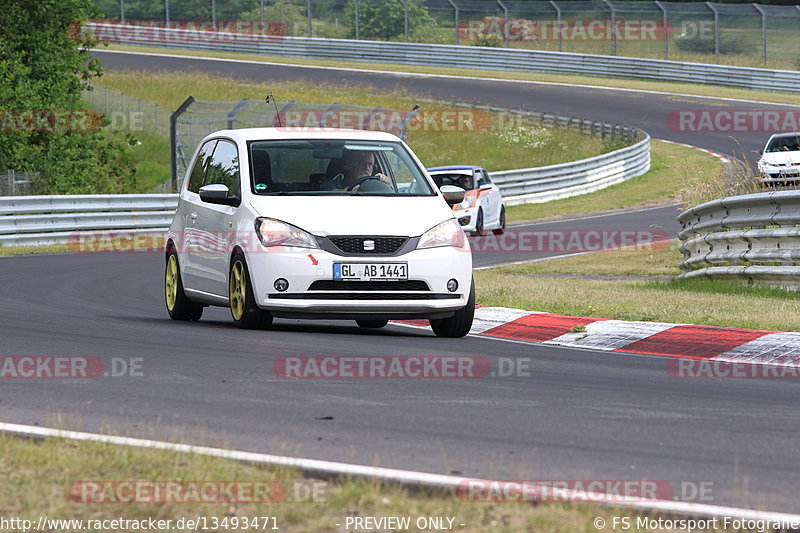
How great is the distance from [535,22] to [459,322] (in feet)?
164

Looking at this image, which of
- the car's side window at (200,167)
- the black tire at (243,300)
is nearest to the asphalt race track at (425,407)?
the black tire at (243,300)

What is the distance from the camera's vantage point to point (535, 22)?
59125mm

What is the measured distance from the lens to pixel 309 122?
103ft

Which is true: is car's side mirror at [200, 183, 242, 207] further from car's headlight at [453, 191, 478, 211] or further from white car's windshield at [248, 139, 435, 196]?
car's headlight at [453, 191, 478, 211]

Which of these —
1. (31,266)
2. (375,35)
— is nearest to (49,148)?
(31,266)

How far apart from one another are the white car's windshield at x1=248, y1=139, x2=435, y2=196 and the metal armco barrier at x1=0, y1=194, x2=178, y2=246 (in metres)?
14.8

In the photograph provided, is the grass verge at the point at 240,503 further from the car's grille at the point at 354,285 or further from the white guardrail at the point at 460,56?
the white guardrail at the point at 460,56

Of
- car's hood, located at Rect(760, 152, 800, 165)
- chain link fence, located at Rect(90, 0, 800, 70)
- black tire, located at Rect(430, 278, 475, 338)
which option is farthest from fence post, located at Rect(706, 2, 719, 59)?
black tire, located at Rect(430, 278, 475, 338)

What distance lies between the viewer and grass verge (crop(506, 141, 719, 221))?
3341 cm

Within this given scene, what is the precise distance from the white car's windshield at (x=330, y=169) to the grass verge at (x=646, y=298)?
1.86 metres

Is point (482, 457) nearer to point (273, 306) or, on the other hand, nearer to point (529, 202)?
point (273, 306)

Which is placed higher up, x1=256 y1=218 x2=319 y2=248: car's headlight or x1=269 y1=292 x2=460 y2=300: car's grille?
x1=256 y1=218 x2=319 y2=248: car's headlight

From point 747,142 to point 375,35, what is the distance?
2443cm

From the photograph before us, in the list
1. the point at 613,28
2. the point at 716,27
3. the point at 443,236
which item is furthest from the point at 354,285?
the point at 613,28
